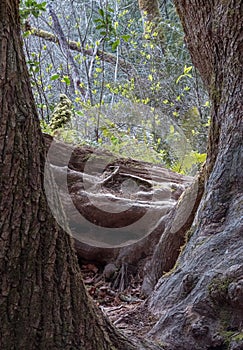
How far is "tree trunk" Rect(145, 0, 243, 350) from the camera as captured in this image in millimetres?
1979

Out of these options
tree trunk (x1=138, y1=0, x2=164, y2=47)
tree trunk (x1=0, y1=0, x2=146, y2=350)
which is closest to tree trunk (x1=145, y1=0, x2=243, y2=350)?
tree trunk (x1=0, y1=0, x2=146, y2=350)

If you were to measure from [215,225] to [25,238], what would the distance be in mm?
1411

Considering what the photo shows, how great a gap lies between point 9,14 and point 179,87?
6909mm

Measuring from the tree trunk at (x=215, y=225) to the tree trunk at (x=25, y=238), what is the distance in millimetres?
699

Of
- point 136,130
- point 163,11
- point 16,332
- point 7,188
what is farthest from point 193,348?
point 163,11

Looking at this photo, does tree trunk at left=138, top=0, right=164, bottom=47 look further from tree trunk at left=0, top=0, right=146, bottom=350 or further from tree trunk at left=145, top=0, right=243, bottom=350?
tree trunk at left=0, top=0, right=146, bottom=350

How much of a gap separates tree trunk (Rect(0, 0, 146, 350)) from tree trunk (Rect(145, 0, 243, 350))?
699 mm

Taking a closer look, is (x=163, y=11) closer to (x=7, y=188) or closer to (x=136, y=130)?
(x=136, y=130)

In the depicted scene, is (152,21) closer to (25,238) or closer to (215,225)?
(215,225)

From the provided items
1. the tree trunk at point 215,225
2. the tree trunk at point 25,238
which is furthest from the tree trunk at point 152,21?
the tree trunk at point 25,238

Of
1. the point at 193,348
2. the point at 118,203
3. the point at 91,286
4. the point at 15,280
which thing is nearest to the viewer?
the point at 15,280

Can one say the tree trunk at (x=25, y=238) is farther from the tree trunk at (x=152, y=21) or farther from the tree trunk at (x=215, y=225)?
the tree trunk at (x=152, y=21)

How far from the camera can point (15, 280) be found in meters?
1.35

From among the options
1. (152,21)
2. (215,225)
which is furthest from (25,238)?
(152,21)
